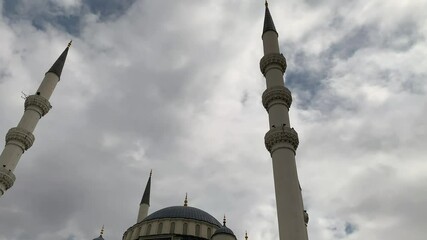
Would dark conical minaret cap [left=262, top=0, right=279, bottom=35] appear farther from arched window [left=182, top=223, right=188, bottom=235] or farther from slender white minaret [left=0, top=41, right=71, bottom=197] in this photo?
arched window [left=182, top=223, right=188, bottom=235]

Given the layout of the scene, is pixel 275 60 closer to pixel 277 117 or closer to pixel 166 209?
pixel 277 117

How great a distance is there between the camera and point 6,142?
22.8m

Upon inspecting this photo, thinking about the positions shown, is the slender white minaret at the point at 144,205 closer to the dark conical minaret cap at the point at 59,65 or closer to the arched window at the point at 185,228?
the arched window at the point at 185,228

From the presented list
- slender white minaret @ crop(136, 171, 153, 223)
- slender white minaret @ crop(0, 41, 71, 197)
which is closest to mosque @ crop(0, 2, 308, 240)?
slender white minaret @ crop(0, 41, 71, 197)

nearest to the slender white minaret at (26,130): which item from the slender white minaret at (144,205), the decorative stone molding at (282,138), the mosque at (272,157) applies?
the mosque at (272,157)

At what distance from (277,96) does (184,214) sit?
15027 millimetres

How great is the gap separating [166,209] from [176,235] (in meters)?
4.34

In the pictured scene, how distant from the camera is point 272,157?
18.5 m

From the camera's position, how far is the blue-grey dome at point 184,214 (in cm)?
3077

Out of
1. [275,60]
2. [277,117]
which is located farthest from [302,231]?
[275,60]

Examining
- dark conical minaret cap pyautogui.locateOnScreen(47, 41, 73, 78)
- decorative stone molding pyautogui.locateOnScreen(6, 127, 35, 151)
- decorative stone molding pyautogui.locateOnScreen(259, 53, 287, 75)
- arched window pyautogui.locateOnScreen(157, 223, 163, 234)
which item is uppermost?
dark conical minaret cap pyautogui.locateOnScreen(47, 41, 73, 78)

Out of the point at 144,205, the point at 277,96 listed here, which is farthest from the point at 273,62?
the point at 144,205

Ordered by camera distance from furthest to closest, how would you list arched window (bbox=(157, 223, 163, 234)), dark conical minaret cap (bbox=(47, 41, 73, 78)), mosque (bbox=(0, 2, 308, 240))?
arched window (bbox=(157, 223, 163, 234)) → dark conical minaret cap (bbox=(47, 41, 73, 78)) → mosque (bbox=(0, 2, 308, 240))

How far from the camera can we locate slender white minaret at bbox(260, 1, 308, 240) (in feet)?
51.6
